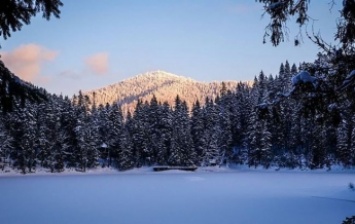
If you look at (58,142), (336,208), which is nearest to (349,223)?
(336,208)

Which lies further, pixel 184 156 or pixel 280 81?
pixel 280 81

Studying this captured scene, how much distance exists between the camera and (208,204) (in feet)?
74.0

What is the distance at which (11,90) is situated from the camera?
5.40 meters

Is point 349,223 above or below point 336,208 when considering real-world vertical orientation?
above

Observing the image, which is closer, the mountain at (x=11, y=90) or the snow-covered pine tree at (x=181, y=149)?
the mountain at (x=11, y=90)

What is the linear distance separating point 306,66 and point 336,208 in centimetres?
1662

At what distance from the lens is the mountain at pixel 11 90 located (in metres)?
5.36

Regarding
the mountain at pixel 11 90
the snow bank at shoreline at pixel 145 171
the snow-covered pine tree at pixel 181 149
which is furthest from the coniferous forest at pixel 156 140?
the mountain at pixel 11 90

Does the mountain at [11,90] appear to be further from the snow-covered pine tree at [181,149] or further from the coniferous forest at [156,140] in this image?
the snow-covered pine tree at [181,149]

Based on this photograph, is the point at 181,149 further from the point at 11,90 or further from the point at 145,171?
the point at 11,90

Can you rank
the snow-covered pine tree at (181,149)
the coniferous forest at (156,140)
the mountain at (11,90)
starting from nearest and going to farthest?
the mountain at (11,90) < the coniferous forest at (156,140) < the snow-covered pine tree at (181,149)

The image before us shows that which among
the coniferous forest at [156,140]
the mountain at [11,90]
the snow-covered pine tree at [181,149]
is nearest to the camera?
the mountain at [11,90]

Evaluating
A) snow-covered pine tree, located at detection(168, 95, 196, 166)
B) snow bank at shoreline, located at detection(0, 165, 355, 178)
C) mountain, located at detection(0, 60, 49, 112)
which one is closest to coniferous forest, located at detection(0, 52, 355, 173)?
snow-covered pine tree, located at detection(168, 95, 196, 166)

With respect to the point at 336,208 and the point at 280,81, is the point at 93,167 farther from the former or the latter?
the point at 336,208
